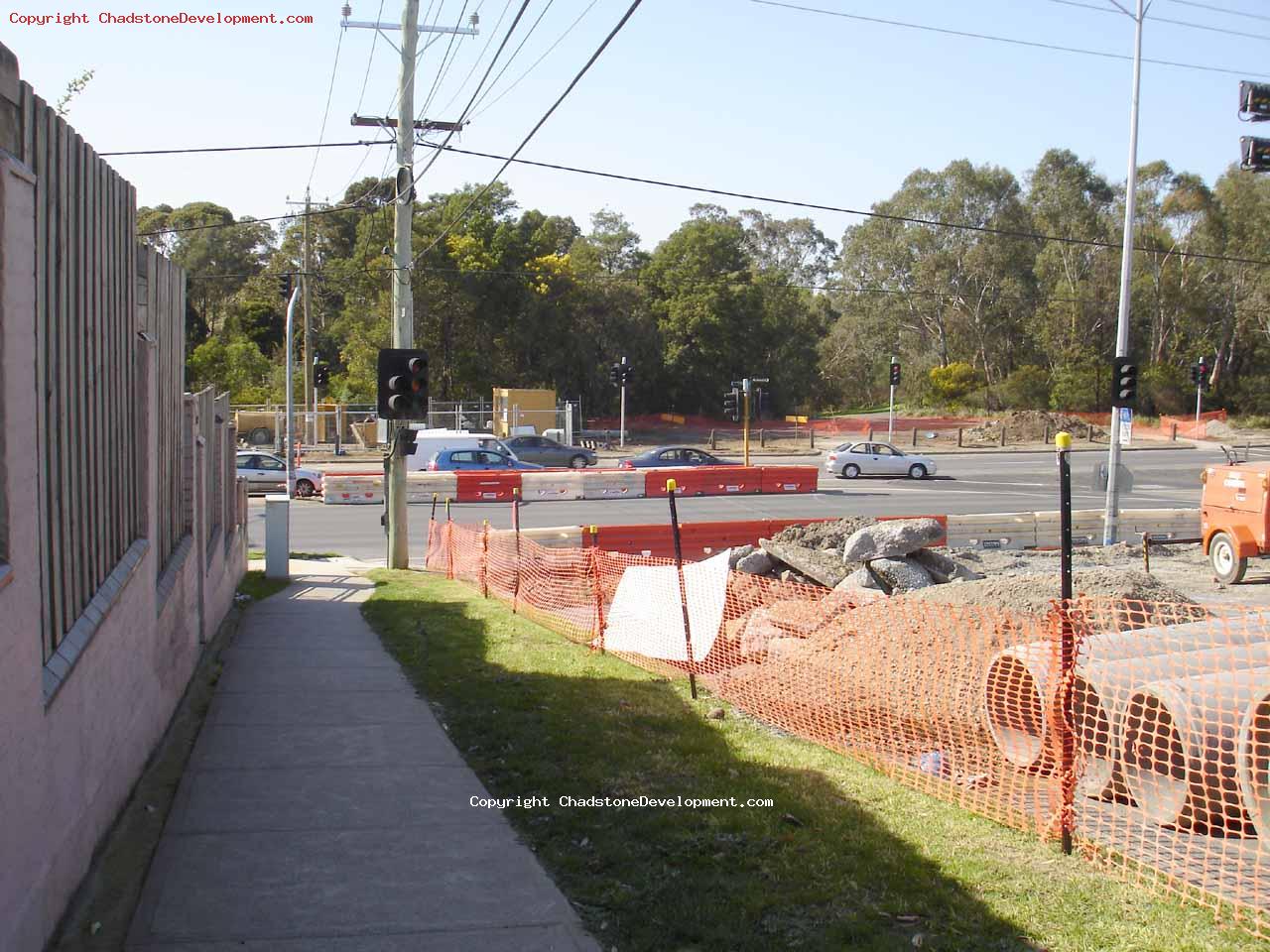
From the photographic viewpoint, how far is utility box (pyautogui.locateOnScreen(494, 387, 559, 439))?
55.4 meters

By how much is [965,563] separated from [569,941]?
13.4 meters

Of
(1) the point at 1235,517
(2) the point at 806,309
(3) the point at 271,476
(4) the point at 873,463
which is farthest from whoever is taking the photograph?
(2) the point at 806,309

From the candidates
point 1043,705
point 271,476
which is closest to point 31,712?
point 1043,705

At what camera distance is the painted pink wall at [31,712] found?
3.75 meters

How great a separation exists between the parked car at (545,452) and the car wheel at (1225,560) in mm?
28728

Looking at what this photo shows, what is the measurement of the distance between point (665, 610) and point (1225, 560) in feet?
41.2

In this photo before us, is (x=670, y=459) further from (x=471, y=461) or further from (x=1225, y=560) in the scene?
(x=1225, y=560)

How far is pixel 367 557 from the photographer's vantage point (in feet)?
73.3

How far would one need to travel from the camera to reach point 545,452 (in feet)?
148

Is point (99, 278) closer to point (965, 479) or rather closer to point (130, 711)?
point (130, 711)

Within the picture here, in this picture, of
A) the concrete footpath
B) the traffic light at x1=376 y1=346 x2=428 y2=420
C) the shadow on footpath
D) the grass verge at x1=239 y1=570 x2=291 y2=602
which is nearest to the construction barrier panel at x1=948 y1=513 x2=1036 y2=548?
the traffic light at x1=376 y1=346 x2=428 y2=420

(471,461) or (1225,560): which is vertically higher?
(471,461)

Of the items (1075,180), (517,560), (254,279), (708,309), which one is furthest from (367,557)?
(1075,180)

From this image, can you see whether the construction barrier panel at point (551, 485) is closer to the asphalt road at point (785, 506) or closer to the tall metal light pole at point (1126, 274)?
the asphalt road at point (785, 506)
